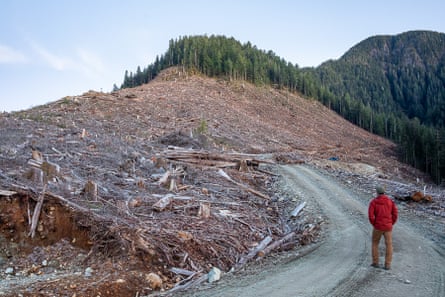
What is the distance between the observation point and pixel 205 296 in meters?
5.39

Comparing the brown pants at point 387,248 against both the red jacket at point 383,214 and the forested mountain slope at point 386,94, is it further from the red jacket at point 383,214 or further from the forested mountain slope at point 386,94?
the forested mountain slope at point 386,94

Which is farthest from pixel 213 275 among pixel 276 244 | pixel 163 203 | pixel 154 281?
pixel 163 203

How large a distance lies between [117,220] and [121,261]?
4.23ft

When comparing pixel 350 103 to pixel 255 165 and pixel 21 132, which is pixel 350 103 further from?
pixel 21 132

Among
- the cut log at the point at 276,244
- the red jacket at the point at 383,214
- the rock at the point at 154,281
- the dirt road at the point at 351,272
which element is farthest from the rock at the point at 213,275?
the red jacket at the point at 383,214

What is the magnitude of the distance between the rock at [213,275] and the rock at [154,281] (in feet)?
3.10

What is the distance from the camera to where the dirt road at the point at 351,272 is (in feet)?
18.1

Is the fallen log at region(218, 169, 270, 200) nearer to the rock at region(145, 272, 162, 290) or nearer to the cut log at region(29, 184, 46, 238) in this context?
the rock at region(145, 272, 162, 290)

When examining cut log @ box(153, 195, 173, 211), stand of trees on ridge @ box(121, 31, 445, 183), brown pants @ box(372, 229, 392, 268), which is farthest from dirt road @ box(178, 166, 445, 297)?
stand of trees on ridge @ box(121, 31, 445, 183)

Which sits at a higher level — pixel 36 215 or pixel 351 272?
pixel 36 215

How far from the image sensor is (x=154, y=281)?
587 centimetres

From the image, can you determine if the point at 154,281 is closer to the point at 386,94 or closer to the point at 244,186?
the point at 244,186

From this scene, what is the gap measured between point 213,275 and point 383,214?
3.85 m

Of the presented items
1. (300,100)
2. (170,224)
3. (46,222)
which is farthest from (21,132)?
(300,100)
